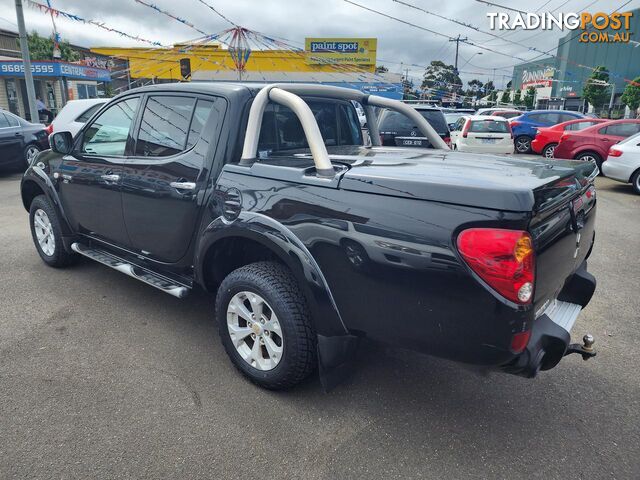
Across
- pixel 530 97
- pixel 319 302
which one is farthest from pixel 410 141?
pixel 530 97

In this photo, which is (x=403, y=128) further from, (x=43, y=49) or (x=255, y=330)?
(x=43, y=49)

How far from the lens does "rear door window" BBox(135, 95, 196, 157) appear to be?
3.20m

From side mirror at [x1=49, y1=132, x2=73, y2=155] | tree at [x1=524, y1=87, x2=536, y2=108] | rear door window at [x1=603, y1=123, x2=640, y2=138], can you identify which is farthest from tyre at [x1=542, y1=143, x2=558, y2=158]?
tree at [x1=524, y1=87, x2=536, y2=108]

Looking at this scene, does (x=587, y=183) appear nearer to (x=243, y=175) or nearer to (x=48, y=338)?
(x=243, y=175)

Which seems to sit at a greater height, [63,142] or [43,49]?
[43,49]

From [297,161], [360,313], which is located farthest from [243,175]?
[360,313]

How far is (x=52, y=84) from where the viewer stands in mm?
24906

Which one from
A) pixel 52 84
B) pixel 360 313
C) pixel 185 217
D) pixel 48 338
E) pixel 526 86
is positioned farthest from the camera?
pixel 526 86

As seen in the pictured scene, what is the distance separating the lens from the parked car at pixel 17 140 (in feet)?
33.3

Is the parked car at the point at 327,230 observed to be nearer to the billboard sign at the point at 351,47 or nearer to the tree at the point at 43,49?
the tree at the point at 43,49

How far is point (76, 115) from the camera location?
998 cm

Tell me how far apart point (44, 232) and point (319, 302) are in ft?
11.8

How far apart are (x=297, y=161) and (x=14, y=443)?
2.09 meters

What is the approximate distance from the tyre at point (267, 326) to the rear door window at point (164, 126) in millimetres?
1121
